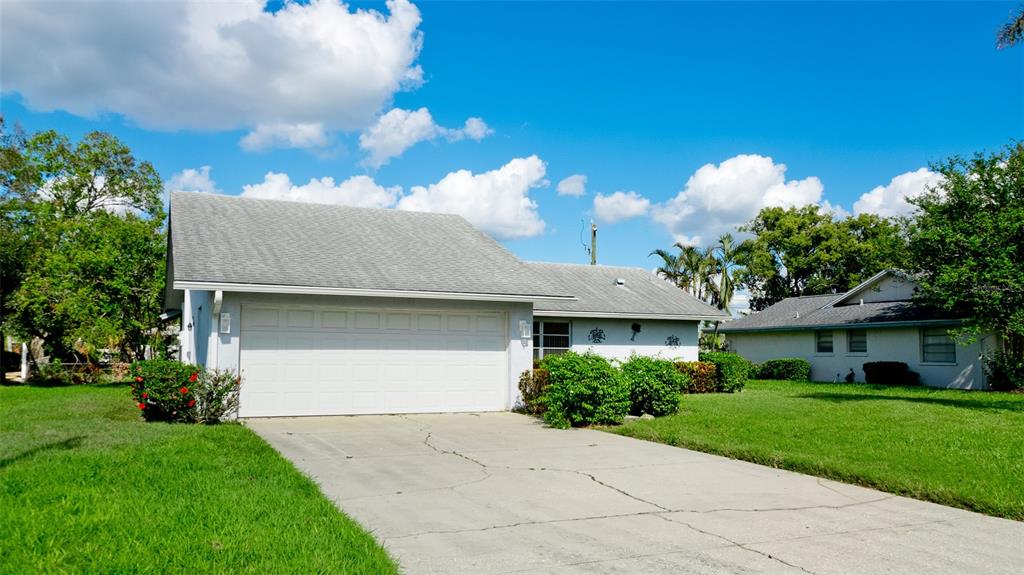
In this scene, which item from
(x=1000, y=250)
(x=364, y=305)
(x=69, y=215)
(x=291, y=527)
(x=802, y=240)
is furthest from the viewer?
(x=802, y=240)

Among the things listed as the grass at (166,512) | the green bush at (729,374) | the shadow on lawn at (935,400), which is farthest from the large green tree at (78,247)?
the shadow on lawn at (935,400)

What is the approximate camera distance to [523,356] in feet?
50.4

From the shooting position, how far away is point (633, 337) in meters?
22.1

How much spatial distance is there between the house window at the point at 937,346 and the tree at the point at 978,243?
220cm

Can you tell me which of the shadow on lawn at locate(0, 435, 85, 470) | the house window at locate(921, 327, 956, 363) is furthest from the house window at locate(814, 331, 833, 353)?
the shadow on lawn at locate(0, 435, 85, 470)

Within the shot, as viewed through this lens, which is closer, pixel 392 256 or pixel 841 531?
pixel 841 531

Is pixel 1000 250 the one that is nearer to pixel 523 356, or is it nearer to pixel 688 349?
pixel 688 349

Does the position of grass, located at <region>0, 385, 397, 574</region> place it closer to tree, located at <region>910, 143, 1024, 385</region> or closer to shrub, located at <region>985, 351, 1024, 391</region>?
tree, located at <region>910, 143, 1024, 385</region>

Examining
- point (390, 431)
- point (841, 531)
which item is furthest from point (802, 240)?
point (841, 531)

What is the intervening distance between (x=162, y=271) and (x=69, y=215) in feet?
30.9

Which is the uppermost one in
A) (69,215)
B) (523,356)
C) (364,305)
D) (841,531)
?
(69,215)

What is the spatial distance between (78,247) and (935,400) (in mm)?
25762

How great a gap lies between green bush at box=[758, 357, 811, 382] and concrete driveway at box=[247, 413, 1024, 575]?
2076 centimetres

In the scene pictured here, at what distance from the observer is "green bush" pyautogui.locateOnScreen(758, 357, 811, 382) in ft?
94.9
